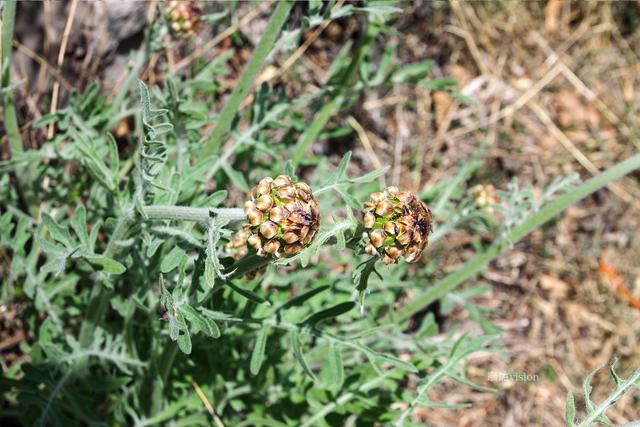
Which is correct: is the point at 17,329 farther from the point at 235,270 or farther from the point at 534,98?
the point at 534,98

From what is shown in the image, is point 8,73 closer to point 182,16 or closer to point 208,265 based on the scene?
point 182,16

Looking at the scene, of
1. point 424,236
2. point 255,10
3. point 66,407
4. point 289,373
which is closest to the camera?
point 424,236

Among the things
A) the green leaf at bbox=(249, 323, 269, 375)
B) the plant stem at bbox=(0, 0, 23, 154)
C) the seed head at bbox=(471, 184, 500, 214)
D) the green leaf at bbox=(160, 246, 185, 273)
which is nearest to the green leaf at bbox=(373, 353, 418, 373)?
the green leaf at bbox=(249, 323, 269, 375)

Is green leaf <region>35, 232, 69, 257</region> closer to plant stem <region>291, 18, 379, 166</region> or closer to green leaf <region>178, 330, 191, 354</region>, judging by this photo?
green leaf <region>178, 330, 191, 354</region>

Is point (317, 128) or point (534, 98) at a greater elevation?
point (317, 128)

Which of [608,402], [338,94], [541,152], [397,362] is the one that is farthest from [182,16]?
[541,152]

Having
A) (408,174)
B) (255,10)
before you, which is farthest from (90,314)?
(408,174)
